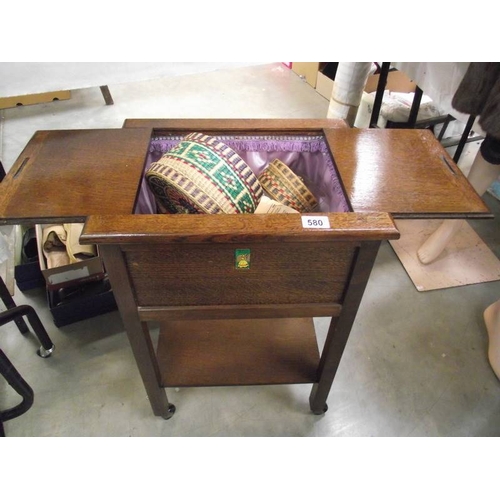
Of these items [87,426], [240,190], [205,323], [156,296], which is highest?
[240,190]

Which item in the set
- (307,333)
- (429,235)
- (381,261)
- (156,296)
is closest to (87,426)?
(156,296)

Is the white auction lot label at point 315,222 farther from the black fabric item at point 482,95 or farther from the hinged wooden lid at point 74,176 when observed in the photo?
the black fabric item at point 482,95

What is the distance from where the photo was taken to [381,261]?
1.67m

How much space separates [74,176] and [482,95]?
1.26 m

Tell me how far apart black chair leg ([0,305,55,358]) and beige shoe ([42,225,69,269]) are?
0.19m

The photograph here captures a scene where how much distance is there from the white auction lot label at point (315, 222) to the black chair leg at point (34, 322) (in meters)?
0.93

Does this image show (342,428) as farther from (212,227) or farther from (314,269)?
(212,227)

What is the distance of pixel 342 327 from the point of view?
34.1 inches

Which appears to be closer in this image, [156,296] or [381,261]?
[156,296]

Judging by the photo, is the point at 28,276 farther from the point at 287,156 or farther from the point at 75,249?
the point at 287,156

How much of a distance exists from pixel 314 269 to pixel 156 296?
34 centimetres

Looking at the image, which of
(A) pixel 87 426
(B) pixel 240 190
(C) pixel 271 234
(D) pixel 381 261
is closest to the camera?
(C) pixel 271 234

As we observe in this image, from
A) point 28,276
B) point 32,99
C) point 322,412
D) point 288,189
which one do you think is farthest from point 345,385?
point 32,99

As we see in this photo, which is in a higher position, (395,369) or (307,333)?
(307,333)
